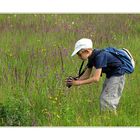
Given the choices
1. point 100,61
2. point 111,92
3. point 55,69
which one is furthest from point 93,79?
point 55,69

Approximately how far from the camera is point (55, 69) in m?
7.80

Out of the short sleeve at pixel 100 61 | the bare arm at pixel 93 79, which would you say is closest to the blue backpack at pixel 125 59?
the short sleeve at pixel 100 61

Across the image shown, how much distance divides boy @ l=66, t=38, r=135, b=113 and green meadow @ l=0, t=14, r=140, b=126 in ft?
0.53

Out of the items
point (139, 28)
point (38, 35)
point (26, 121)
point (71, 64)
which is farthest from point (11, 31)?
point (26, 121)

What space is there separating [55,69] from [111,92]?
4.11 ft

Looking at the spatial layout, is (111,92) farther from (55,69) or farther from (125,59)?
(55,69)

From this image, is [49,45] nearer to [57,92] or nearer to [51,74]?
[51,74]

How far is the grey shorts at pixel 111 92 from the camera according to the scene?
6.73m

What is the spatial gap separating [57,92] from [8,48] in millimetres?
1502

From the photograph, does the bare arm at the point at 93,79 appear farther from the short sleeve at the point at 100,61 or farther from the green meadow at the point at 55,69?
the green meadow at the point at 55,69

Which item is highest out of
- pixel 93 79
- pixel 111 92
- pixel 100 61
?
pixel 100 61

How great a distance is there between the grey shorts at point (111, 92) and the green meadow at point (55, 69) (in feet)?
0.37

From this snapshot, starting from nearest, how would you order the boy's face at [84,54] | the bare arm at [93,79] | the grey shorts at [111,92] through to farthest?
the bare arm at [93,79], the boy's face at [84,54], the grey shorts at [111,92]

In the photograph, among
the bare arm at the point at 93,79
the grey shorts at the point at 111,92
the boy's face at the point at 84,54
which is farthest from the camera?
the grey shorts at the point at 111,92
